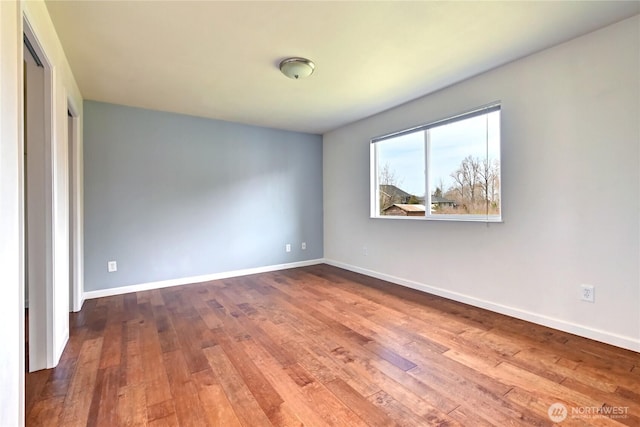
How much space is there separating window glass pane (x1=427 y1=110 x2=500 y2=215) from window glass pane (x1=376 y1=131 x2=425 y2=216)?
6.8 inches

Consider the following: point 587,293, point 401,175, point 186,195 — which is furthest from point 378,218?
point 186,195

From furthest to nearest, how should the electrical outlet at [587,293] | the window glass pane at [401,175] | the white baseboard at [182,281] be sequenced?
1. the window glass pane at [401,175]
2. the white baseboard at [182,281]
3. the electrical outlet at [587,293]

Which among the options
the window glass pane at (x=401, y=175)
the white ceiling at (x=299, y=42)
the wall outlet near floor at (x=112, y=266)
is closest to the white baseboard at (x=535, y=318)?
the window glass pane at (x=401, y=175)

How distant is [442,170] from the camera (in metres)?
3.29

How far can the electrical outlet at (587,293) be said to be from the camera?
221cm

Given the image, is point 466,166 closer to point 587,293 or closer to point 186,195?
point 587,293

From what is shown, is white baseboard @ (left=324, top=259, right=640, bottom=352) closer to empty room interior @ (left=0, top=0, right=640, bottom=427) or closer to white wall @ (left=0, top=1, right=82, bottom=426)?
empty room interior @ (left=0, top=0, right=640, bottom=427)

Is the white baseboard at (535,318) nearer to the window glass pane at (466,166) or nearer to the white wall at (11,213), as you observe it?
the window glass pane at (466,166)

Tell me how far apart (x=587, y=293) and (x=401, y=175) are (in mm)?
2193

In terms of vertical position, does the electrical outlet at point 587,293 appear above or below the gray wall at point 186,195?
below

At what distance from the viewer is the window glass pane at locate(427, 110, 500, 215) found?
2.81m

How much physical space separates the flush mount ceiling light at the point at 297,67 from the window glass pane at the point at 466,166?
1.63 m

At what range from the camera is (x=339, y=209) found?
4871 millimetres

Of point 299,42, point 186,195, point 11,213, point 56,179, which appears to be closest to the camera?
→ point 11,213
